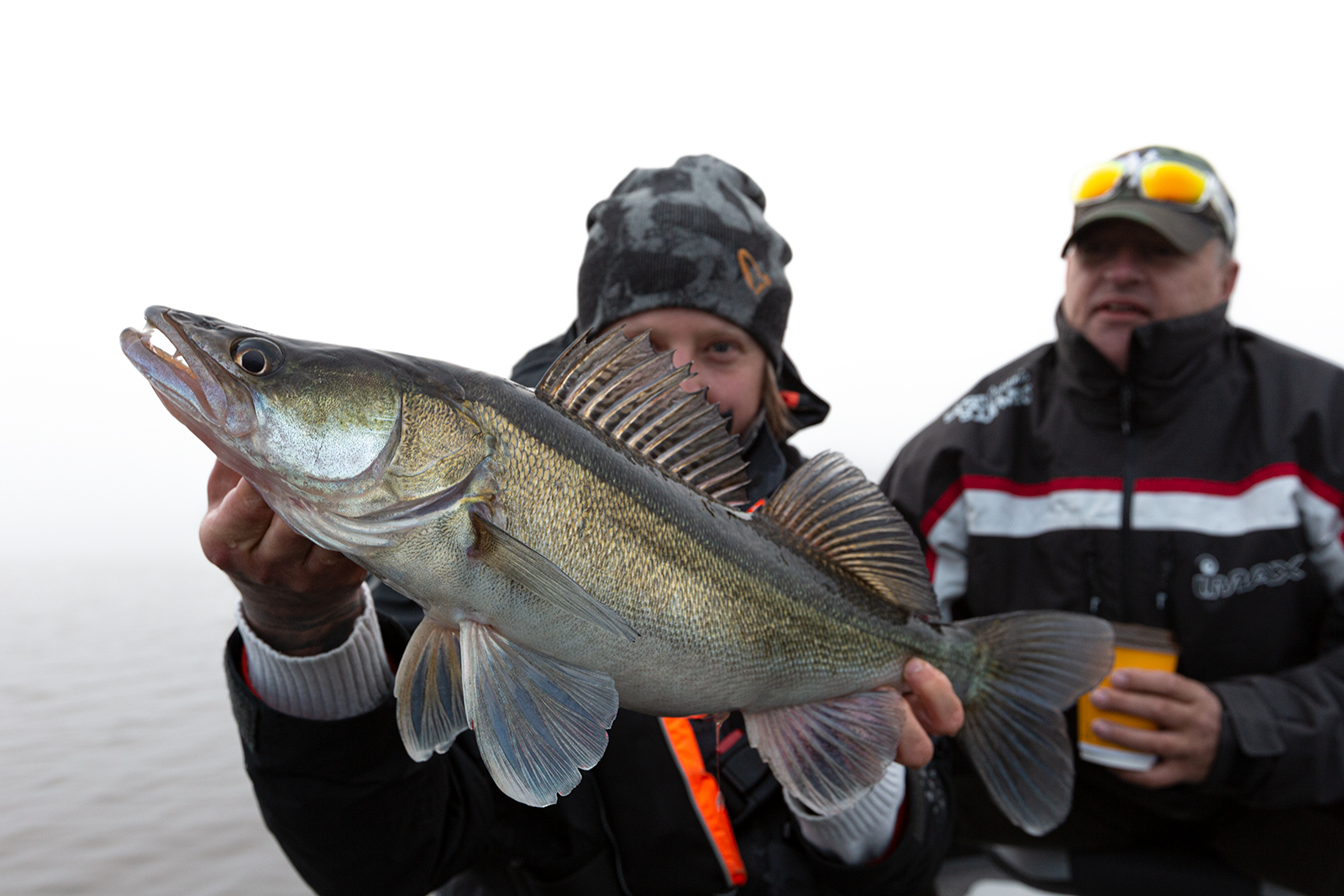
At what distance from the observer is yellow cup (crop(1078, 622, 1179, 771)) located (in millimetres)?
→ 2736

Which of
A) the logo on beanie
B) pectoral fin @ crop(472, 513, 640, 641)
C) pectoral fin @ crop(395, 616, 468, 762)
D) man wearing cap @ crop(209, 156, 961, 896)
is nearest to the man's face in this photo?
man wearing cap @ crop(209, 156, 961, 896)

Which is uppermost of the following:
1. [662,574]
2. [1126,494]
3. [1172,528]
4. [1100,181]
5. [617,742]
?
[1100,181]

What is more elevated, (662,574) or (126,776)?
(662,574)

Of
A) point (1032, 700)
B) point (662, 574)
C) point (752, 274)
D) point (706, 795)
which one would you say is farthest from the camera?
point (752, 274)

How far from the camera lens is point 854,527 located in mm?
1846

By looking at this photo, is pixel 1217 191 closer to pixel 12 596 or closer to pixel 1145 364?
pixel 1145 364

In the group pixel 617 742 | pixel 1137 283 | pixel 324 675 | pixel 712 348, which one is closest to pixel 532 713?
pixel 324 675

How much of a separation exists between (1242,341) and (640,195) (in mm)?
2742

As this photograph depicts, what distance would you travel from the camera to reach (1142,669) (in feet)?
8.96

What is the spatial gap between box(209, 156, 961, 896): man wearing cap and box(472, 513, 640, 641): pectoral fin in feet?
1.14

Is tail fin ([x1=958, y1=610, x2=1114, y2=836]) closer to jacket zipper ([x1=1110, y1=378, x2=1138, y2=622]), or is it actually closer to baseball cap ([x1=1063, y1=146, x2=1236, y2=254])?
jacket zipper ([x1=1110, y1=378, x2=1138, y2=622])

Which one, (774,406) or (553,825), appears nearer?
(553,825)

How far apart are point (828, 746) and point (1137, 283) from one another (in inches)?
108

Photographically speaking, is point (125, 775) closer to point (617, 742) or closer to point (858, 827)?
point (617, 742)
